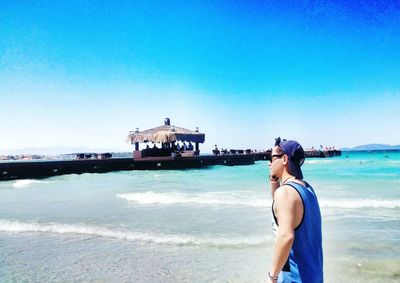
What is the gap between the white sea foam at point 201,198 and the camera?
480 inches

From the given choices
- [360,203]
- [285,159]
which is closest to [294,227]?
[285,159]

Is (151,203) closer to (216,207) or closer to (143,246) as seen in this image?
(216,207)

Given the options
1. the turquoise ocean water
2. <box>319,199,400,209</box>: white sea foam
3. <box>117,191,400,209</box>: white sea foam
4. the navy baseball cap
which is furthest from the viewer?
<box>117,191,400,209</box>: white sea foam

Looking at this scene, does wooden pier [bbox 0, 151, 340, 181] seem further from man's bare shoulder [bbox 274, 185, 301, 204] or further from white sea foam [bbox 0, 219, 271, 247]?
man's bare shoulder [bbox 274, 185, 301, 204]

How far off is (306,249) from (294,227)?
0.52 ft

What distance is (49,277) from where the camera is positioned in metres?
5.25

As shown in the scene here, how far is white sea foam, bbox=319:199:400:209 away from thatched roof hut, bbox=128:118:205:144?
1943cm

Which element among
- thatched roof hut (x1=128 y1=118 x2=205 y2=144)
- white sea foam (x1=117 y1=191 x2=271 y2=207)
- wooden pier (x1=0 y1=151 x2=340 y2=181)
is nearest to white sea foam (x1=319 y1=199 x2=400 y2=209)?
white sea foam (x1=117 y1=191 x2=271 y2=207)

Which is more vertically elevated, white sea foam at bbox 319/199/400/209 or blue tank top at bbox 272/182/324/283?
blue tank top at bbox 272/182/324/283

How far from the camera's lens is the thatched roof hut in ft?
101

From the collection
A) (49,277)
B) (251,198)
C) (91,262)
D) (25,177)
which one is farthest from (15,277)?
(25,177)

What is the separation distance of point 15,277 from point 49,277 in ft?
1.50

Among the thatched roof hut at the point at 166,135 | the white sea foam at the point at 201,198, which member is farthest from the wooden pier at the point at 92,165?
the white sea foam at the point at 201,198

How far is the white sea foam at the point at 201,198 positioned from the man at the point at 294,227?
960 centimetres
